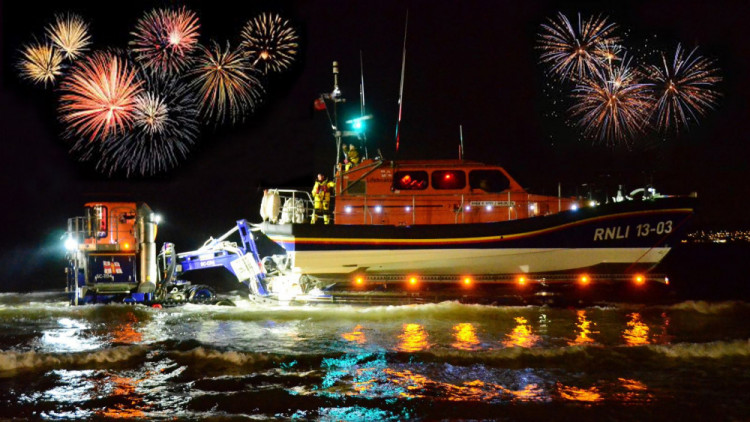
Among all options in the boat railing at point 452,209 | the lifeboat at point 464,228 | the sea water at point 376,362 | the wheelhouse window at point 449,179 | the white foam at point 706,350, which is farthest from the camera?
the wheelhouse window at point 449,179

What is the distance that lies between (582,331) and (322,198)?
6.39 metres

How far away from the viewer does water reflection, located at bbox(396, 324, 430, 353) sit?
30.1ft

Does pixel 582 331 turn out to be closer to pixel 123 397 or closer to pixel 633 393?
pixel 633 393

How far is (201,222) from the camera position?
40375 millimetres

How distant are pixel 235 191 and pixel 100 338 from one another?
36051 mm

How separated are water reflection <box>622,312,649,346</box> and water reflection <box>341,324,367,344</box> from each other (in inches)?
165

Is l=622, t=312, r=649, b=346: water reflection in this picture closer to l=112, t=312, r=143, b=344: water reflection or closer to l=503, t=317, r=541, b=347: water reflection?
l=503, t=317, r=541, b=347: water reflection

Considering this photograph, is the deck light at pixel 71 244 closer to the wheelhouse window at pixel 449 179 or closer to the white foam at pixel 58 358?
the white foam at pixel 58 358

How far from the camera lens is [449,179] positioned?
→ 45.0ft

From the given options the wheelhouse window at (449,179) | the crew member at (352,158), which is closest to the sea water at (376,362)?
the wheelhouse window at (449,179)

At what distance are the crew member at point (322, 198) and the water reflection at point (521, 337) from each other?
5.08 meters

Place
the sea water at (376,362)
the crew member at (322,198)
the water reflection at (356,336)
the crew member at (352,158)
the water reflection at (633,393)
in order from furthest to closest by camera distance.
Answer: the crew member at (352,158) → the crew member at (322,198) → the water reflection at (356,336) → the water reflection at (633,393) → the sea water at (376,362)

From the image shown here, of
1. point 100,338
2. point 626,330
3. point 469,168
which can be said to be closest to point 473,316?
point 626,330

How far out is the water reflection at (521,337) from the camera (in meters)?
9.43
